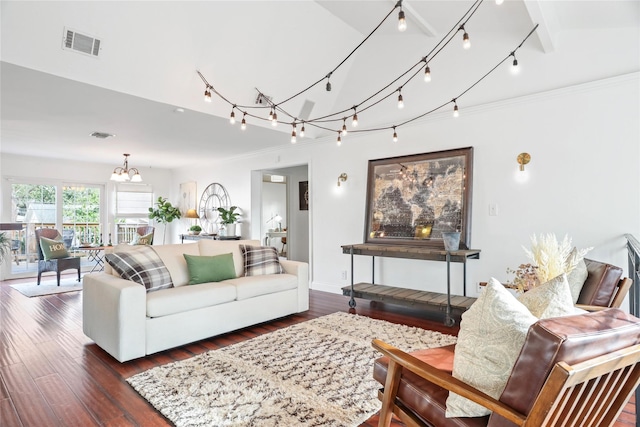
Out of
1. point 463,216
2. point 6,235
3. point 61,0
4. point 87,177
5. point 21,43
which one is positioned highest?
point 61,0

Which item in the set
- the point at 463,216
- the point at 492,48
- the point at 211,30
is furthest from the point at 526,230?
the point at 211,30

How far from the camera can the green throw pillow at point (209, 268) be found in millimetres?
3523

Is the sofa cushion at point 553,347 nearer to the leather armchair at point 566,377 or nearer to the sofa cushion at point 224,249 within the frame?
the leather armchair at point 566,377

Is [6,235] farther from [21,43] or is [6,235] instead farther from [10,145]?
[21,43]

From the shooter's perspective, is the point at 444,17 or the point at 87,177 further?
the point at 87,177

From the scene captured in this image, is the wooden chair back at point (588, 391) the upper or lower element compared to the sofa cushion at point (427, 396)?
upper

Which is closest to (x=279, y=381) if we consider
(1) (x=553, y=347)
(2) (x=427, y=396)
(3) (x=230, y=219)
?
(2) (x=427, y=396)

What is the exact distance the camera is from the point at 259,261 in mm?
4059

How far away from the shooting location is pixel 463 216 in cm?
395

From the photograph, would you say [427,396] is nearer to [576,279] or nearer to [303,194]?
[576,279]

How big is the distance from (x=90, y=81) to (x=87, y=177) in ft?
17.7

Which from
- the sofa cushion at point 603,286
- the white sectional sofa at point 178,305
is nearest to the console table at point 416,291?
the white sectional sofa at point 178,305

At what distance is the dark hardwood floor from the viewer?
2.07m

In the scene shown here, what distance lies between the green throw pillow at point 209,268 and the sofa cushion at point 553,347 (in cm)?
298
